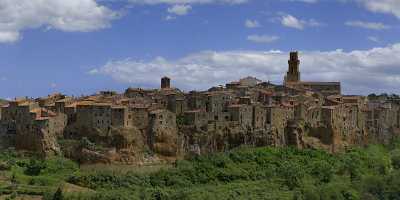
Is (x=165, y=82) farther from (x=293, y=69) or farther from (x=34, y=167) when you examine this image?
(x=34, y=167)

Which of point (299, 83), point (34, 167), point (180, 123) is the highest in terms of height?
point (299, 83)

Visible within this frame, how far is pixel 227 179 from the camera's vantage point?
54.7 metres

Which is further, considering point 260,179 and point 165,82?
point 165,82

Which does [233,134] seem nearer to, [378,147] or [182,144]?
[182,144]

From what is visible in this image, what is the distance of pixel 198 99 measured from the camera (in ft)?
200

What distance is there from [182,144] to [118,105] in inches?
198

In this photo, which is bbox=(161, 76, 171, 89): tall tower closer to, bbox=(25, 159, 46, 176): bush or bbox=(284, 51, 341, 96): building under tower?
bbox=(284, 51, 341, 96): building under tower

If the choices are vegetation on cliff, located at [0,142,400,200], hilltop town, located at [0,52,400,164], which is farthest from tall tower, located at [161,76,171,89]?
vegetation on cliff, located at [0,142,400,200]

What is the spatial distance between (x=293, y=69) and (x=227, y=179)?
32.2 meters

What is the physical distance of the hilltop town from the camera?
174ft

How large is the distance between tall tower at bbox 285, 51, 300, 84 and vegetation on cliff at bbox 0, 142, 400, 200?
77.3ft

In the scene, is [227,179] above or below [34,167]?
below

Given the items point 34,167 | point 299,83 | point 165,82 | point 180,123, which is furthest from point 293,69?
point 34,167

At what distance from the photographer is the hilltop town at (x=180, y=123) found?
53.1m
